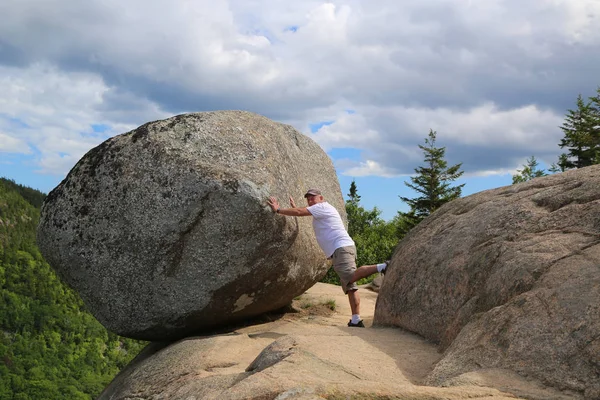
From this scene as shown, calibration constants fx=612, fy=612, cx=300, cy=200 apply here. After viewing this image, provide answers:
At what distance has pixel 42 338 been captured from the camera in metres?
110

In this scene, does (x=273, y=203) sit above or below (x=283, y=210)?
above

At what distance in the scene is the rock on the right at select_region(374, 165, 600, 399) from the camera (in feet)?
20.2

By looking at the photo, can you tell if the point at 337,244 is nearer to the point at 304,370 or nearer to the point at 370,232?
the point at 304,370

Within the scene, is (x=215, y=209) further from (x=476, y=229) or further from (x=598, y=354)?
(x=598, y=354)

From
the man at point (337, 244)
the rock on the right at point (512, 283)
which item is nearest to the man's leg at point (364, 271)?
the man at point (337, 244)

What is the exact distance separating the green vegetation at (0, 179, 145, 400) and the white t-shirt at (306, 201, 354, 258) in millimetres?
82971

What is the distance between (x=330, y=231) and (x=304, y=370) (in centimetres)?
445

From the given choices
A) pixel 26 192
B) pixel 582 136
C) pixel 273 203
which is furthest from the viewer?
pixel 26 192

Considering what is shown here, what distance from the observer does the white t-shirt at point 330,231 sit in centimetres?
1034

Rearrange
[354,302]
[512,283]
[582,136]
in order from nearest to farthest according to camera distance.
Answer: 1. [512,283]
2. [354,302]
3. [582,136]

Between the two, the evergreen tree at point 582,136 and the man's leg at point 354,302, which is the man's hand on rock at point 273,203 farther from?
the evergreen tree at point 582,136

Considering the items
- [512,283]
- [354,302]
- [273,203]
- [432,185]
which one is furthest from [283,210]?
[432,185]

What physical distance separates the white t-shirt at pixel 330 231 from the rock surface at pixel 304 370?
4.69 feet

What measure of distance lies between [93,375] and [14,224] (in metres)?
54.1
